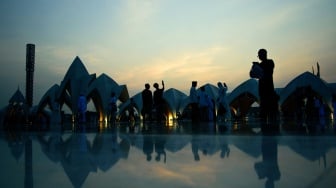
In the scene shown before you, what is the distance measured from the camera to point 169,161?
2348mm

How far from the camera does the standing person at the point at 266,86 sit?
700 cm

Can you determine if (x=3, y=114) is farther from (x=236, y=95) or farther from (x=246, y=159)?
(x=246, y=159)

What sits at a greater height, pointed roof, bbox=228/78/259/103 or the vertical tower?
the vertical tower


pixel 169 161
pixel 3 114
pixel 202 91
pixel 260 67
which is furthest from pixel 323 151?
pixel 3 114

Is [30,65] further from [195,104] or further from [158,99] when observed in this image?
[195,104]

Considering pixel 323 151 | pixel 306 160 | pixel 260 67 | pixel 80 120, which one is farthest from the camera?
pixel 80 120

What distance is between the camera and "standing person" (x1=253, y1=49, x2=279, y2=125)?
23.0ft

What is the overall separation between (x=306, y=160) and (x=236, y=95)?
3554cm

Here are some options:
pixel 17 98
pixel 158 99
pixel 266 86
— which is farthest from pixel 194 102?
pixel 17 98

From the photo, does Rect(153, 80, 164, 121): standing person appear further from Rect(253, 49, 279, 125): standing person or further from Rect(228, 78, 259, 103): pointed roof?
Rect(228, 78, 259, 103): pointed roof

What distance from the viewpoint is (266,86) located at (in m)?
7.09

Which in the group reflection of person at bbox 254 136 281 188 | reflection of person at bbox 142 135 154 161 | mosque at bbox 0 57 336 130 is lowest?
reflection of person at bbox 254 136 281 188

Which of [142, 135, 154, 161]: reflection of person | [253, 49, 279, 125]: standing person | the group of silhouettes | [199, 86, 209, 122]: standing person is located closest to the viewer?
[142, 135, 154, 161]: reflection of person

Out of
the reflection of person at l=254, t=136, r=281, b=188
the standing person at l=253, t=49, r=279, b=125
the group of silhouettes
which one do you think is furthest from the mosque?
the reflection of person at l=254, t=136, r=281, b=188
